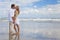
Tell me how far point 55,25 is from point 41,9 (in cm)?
47

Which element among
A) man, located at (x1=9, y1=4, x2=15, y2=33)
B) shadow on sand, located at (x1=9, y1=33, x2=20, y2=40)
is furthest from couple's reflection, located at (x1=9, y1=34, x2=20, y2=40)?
man, located at (x1=9, y1=4, x2=15, y2=33)

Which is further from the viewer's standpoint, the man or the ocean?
the ocean

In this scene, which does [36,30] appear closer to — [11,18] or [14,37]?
[14,37]

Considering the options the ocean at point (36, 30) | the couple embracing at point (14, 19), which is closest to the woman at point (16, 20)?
the couple embracing at point (14, 19)

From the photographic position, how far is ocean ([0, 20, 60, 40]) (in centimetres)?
328

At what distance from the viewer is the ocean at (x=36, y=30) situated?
3.28 m

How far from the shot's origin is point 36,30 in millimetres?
3354

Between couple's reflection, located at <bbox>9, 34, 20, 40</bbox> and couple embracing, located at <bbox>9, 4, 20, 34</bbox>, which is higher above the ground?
couple embracing, located at <bbox>9, 4, 20, 34</bbox>

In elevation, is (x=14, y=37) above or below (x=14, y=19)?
below

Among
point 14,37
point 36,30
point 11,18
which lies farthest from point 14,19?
point 36,30

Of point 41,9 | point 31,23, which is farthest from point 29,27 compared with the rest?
point 41,9

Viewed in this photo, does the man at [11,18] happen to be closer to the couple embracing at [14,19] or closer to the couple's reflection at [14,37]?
the couple embracing at [14,19]

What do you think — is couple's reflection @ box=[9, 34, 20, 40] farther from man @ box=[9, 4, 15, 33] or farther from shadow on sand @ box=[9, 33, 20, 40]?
man @ box=[9, 4, 15, 33]

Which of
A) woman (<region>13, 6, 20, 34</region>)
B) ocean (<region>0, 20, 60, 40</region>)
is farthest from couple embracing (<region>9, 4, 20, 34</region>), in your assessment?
ocean (<region>0, 20, 60, 40</region>)
